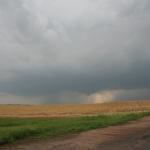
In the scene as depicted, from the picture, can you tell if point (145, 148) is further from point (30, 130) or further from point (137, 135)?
point (30, 130)

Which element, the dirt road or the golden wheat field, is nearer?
the dirt road

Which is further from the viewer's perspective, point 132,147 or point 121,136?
point 121,136

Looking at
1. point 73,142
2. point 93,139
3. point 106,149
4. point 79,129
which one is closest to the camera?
point 106,149

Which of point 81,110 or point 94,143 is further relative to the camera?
point 81,110

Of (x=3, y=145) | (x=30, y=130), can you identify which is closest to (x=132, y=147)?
(x=3, y=145)

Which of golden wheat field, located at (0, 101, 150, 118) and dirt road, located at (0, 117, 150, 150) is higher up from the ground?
golden wheat field, located at (0, 101, 150, 118)

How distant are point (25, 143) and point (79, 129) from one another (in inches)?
287

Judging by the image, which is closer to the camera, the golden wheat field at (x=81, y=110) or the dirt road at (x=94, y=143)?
the dirt road at (x=94, y=143)

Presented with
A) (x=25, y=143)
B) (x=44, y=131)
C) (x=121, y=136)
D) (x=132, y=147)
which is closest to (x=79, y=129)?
(x=44, y=131)

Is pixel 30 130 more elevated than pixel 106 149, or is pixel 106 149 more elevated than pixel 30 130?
pixel 30 130

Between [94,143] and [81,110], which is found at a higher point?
[81,110]

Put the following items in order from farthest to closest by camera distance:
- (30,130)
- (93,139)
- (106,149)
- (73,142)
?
1. (30,130)
2. (93,139)
3. (73,142)
4. (106,149)

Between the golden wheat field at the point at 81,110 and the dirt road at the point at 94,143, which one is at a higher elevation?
the golden wheat field at the point at 81,110

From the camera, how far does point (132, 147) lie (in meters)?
19.3
